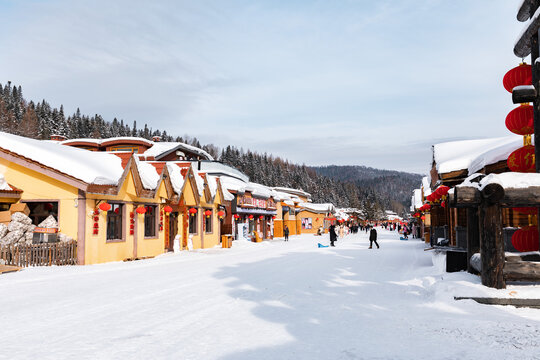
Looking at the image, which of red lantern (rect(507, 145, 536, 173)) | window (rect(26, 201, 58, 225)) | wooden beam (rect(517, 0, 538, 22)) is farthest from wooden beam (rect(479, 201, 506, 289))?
window (rect(26, 201, 58, 225))

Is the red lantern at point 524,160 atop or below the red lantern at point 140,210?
atop

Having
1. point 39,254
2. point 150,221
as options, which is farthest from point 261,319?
point 150,221

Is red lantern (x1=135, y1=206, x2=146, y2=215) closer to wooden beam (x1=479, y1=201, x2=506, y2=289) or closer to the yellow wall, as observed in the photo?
the yellow wall

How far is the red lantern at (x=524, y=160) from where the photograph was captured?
8949 millimetres

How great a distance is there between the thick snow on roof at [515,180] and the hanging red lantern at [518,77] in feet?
6.55

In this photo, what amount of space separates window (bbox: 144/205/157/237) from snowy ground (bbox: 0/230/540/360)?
9.21 meters

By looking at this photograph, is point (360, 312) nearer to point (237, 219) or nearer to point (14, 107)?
point (237, 219)

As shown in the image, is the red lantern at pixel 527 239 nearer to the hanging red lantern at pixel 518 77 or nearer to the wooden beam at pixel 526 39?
the hanging red lantern at pixel 518 77

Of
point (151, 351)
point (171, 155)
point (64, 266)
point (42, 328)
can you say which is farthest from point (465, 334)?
point (171, 155)

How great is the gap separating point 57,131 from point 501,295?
101812 millimetres

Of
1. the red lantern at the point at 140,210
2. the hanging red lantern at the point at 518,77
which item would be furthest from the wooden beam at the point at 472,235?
the red lantern at the point at 140,210

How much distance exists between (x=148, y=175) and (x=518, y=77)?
18552mm

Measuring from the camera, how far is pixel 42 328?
6738 millimetres

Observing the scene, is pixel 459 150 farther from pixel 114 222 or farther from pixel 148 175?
pixel 114 222
